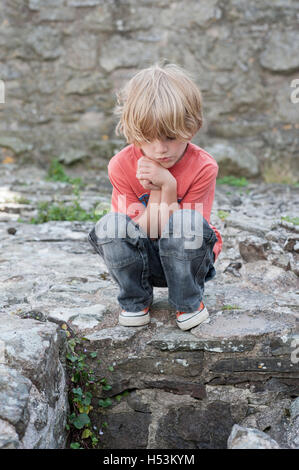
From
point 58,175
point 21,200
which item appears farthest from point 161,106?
point 58,175

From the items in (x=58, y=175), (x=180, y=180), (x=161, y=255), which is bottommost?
(x=58, y=175)

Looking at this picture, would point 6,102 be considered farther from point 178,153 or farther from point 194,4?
point 178,153

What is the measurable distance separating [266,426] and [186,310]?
533mm

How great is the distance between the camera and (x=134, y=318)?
1.91 metres

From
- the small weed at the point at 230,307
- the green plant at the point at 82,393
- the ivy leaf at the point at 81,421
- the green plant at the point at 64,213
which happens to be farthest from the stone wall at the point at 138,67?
the ivy leaf at the point at 81,421

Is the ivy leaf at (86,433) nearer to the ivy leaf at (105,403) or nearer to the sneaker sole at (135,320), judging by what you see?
the ivy leaf at (105,403)

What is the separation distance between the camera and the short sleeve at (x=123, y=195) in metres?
1.87

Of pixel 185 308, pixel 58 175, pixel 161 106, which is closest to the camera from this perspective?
pixel 161 106

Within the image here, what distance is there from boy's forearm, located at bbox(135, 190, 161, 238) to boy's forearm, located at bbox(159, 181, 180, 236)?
0.08 ft

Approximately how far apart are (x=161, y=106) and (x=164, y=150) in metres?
0.16

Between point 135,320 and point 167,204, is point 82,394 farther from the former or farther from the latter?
point 167,204

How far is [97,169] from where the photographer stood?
16.1 feet
